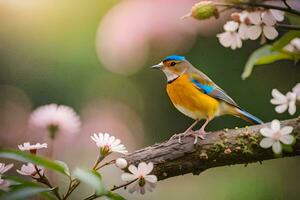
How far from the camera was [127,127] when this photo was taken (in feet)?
9.20

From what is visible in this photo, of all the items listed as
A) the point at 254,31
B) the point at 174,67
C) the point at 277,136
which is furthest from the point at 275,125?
the point at 174,67

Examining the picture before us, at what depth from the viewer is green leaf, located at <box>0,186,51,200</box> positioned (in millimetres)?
697

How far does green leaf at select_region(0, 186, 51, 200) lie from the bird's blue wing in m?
0.58

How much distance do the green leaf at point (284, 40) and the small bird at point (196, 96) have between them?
468 millimetres

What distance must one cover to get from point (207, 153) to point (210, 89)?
348 mm

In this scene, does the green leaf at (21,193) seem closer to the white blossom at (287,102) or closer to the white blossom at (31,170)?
the white blossom at (31,170)

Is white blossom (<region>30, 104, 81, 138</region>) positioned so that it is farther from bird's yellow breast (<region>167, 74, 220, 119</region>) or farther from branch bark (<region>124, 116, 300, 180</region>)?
bird's yellow breast (<region>167, 74, 220, 119</region>)

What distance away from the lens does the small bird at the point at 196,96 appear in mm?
1259

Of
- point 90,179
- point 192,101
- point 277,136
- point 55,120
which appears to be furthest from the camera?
point 192,101

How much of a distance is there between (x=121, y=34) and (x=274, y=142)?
73.2 inches

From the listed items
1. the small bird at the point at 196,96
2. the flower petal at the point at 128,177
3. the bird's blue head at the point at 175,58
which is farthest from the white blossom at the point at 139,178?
the bird's blue head at the point at 175,58

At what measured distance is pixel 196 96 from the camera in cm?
128

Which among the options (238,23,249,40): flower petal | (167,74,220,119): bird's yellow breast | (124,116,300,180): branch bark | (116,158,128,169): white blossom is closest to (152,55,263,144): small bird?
(167,74,220,119): bird's yellow breast

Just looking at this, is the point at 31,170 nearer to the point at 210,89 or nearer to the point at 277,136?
the point at 277,136
